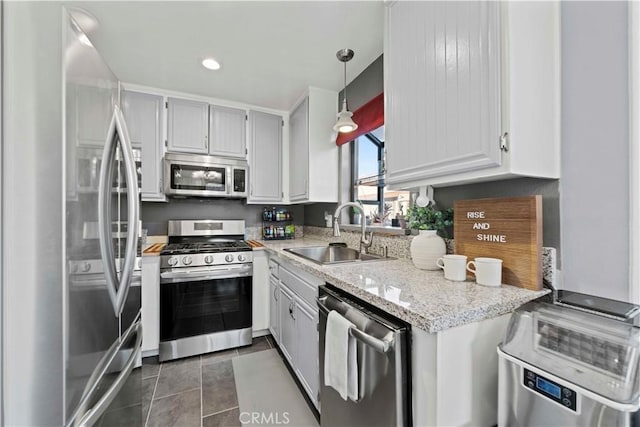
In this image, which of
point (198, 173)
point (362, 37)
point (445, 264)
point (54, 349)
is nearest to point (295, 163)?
point (198, 173)

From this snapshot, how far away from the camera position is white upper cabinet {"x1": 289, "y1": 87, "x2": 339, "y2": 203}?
248 cm

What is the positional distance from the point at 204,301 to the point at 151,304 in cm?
41

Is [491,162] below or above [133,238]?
above

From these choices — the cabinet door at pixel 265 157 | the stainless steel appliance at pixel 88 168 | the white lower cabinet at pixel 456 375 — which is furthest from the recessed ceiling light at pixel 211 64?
the white lower cabinet at pixel 456 375

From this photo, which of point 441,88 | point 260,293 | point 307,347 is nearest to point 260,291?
point 260,293

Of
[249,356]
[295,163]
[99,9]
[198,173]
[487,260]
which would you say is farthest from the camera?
[295,163]

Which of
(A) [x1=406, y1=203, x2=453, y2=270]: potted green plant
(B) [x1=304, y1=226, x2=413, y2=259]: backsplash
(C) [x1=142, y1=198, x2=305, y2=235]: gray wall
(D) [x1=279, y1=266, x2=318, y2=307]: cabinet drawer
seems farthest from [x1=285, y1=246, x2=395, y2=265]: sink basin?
(C) [x1=142, y1=198, x2=305, y2=235]: gray wall

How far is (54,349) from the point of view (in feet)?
2.33

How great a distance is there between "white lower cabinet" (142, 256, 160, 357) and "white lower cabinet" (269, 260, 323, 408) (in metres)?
0.95

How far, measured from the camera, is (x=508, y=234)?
104 centimetres

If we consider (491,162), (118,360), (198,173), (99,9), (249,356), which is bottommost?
(249,356)

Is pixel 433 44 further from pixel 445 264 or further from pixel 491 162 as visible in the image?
pixel 445 264

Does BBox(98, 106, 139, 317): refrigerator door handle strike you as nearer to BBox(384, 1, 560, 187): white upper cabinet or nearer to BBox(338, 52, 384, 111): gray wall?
BBox(384, 1, 560, 187): white upper cabinet

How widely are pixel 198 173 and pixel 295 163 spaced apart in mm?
973
